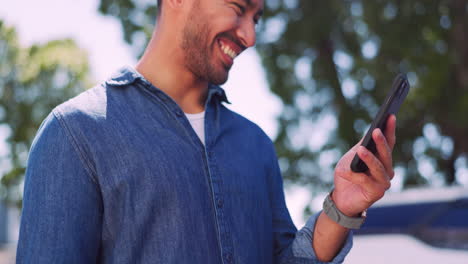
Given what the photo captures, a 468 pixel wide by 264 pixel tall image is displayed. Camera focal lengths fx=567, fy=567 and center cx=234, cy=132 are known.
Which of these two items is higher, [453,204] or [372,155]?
[372,155]

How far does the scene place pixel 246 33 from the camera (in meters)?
2.22

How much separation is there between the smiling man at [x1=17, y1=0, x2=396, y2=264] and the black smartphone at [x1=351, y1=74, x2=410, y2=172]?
3 centimetres

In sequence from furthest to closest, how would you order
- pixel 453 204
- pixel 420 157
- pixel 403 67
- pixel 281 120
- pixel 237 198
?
1. pixel 281 120
2. pixel 420 157
3. pixel 403 67
4. pixel 453 204
5. pixel 237 198

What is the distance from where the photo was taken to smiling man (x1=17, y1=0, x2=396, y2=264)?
5.42ft

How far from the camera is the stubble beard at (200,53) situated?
7.06 ft

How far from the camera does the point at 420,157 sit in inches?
519

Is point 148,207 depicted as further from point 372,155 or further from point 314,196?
point 314,196

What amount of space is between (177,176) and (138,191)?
0.44ft

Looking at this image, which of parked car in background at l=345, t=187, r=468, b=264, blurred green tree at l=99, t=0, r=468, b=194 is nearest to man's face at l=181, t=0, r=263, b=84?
parked car in background at l=345, t=187, r=468, b=264

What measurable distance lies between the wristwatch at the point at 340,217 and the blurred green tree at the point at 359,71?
859 centimetres

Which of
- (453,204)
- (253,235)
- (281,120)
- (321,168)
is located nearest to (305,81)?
(281,120)

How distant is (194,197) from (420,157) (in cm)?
1223

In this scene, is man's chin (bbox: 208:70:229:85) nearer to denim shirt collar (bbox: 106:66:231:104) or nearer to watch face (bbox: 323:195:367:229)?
denim shirt collar (bbox: 106:66:231:104)

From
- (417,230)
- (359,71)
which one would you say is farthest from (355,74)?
(417,230)
